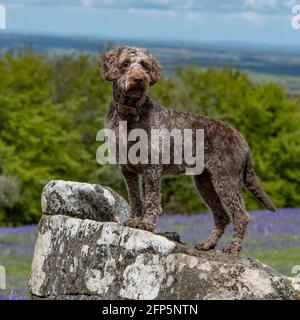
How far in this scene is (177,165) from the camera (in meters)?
9.39

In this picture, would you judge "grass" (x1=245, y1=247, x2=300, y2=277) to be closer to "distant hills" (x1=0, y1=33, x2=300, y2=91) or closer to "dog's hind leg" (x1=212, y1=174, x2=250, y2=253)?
"dog's hind leg" (x1=212, y1=174, x2=250, y2=253)

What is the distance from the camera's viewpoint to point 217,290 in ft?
28.6

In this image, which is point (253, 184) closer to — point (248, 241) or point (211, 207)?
point (211, 207)

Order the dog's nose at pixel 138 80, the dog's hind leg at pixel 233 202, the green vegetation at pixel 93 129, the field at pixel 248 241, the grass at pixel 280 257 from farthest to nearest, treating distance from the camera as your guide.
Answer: the green vegetation at pixel 93 129 < the field at pixel 248 241 < the grass at pixel 280 257 < the dog's hind leg at pixel 233 202 < the dog's nose at pixel 138 80

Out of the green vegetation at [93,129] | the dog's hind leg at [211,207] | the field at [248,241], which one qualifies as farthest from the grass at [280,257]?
the green vegetation at [93,129]

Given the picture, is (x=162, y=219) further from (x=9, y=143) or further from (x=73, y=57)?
(x=73, y=57)

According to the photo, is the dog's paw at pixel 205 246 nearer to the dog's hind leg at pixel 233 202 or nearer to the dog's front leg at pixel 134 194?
the dog's hind leg at pixel 233 202

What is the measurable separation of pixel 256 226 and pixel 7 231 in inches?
424

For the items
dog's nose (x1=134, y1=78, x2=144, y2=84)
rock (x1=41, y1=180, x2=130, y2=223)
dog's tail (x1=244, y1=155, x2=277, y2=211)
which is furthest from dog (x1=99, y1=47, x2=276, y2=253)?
rock (x1=41, y1=180, x2=130, y2=223)

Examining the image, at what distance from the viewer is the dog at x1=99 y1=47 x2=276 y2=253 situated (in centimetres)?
904

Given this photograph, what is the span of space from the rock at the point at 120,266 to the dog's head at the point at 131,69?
1.73 metres

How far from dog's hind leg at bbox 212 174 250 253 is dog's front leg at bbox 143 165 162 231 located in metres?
0.71

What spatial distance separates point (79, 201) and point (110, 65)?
1.98 meters

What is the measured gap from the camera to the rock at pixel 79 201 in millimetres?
9906
